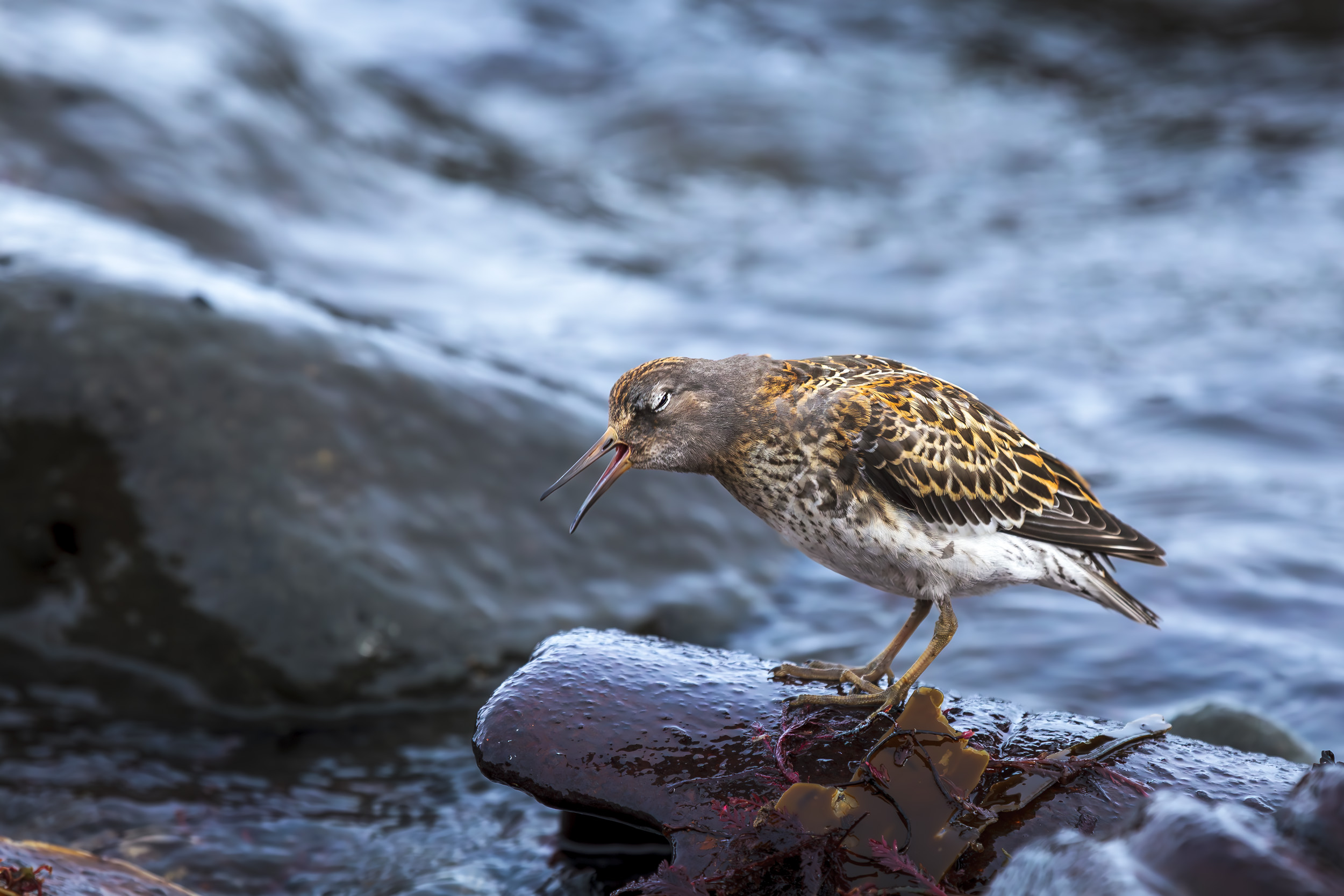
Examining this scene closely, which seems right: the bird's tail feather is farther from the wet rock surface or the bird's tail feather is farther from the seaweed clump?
the seaweed clump

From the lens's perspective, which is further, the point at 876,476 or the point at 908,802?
the point at 876,476

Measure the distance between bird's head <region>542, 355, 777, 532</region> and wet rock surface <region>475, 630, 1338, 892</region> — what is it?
688 millimetres

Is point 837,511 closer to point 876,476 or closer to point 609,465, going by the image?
point 876,476

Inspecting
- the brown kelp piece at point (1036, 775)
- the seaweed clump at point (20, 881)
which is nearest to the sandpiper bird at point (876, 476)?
the brown kelp piece at point (1036, 775)

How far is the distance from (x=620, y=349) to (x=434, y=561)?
4.67 metres

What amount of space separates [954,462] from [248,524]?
3899mm

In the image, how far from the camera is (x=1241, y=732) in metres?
6.29

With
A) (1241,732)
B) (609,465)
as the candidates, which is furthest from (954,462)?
(1241,732)

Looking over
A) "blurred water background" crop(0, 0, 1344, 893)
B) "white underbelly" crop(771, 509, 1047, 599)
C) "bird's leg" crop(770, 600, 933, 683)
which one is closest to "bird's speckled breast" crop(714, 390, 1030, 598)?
"white underbelly" crop(771, 509, 1047, 599)

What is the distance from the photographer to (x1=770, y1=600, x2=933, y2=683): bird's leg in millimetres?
5137

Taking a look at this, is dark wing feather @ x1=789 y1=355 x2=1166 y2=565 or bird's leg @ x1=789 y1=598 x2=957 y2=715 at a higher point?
dark wing feather @ x1=789 y1=355 x2=1166 y2=565

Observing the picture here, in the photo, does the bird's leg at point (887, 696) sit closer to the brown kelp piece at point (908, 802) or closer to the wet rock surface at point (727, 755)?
the wet rock surface at point (727, 755)

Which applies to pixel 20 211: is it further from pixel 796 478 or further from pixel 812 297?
pixel 812 297

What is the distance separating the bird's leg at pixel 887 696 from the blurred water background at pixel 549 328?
1.39m
